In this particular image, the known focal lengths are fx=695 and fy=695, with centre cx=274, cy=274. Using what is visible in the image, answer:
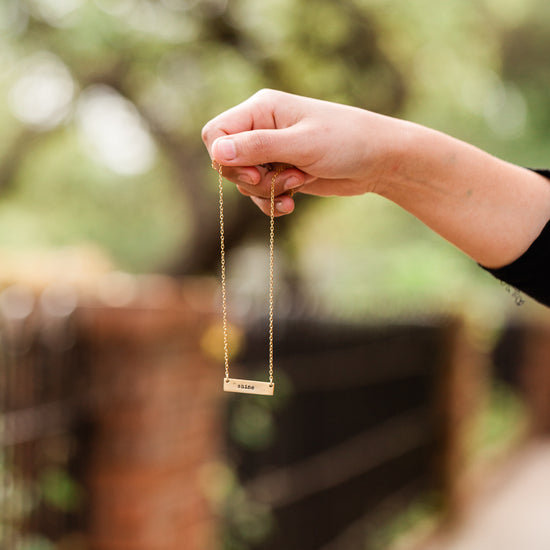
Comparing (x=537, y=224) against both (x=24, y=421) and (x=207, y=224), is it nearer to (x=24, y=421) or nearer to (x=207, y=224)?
(x=24, y=421)

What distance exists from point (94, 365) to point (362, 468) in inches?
110

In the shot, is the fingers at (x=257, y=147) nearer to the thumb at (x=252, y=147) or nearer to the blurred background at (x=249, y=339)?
the thumb at (x=252, y=147)

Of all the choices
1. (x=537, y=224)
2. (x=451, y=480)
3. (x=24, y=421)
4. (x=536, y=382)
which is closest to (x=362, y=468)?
(x=451, y=480)

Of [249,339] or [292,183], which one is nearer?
[292,183]

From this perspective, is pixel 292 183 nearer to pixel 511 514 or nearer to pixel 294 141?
pixel 294 141

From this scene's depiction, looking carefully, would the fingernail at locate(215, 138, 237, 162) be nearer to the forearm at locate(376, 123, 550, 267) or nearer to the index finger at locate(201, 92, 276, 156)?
the index finger at locate(201, 92, 276, 156)

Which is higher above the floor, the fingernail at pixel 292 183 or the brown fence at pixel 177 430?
the fingernail at pixel 292 183

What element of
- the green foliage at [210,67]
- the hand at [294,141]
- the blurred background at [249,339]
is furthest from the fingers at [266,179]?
the green foliage at [210,67]

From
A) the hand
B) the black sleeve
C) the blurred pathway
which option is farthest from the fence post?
the blurred pathway

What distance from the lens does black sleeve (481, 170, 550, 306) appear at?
5.47 feet

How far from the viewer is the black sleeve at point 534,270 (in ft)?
5.47

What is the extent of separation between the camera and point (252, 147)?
4.35ft

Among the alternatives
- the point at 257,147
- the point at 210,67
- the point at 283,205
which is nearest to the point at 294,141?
the point at 257,147

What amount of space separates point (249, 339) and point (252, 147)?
2404mm
